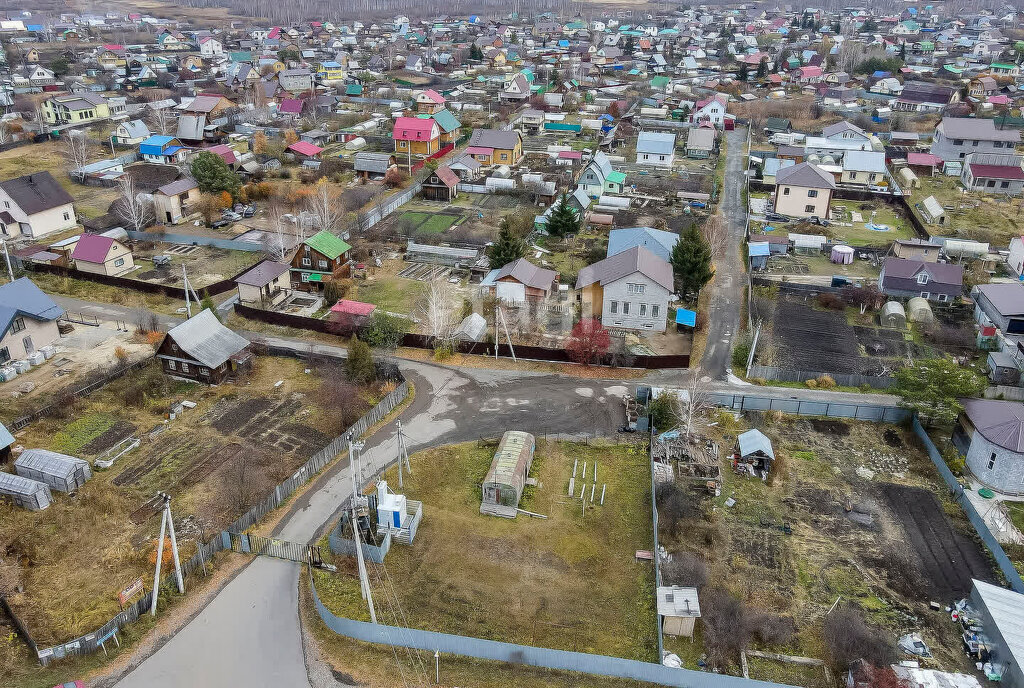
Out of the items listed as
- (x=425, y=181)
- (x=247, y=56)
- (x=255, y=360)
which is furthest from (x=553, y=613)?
(x=247, y=56)

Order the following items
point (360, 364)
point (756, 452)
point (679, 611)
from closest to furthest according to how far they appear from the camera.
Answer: point (679, 611) < point (756, 452) < point (360, 364)

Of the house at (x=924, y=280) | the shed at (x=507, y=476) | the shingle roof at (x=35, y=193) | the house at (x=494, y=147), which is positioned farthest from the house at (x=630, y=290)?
the shingle roof at (x=35, y=193)

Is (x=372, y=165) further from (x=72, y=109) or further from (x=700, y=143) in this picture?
(x=72, y=109)

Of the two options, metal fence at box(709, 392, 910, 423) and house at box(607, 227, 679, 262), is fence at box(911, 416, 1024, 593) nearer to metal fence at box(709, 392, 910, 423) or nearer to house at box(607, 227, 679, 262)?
metal fence at box(709, 392, 910, 423)

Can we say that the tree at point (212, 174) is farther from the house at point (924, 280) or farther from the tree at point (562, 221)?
the house at point (924, 280)

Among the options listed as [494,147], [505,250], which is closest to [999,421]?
[505,250]

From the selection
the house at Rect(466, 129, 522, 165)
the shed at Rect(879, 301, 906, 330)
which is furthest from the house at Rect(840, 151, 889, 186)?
the house at Rect(466, 129, 522, 165)

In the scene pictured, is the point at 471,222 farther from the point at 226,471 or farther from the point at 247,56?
the point at 247,56
